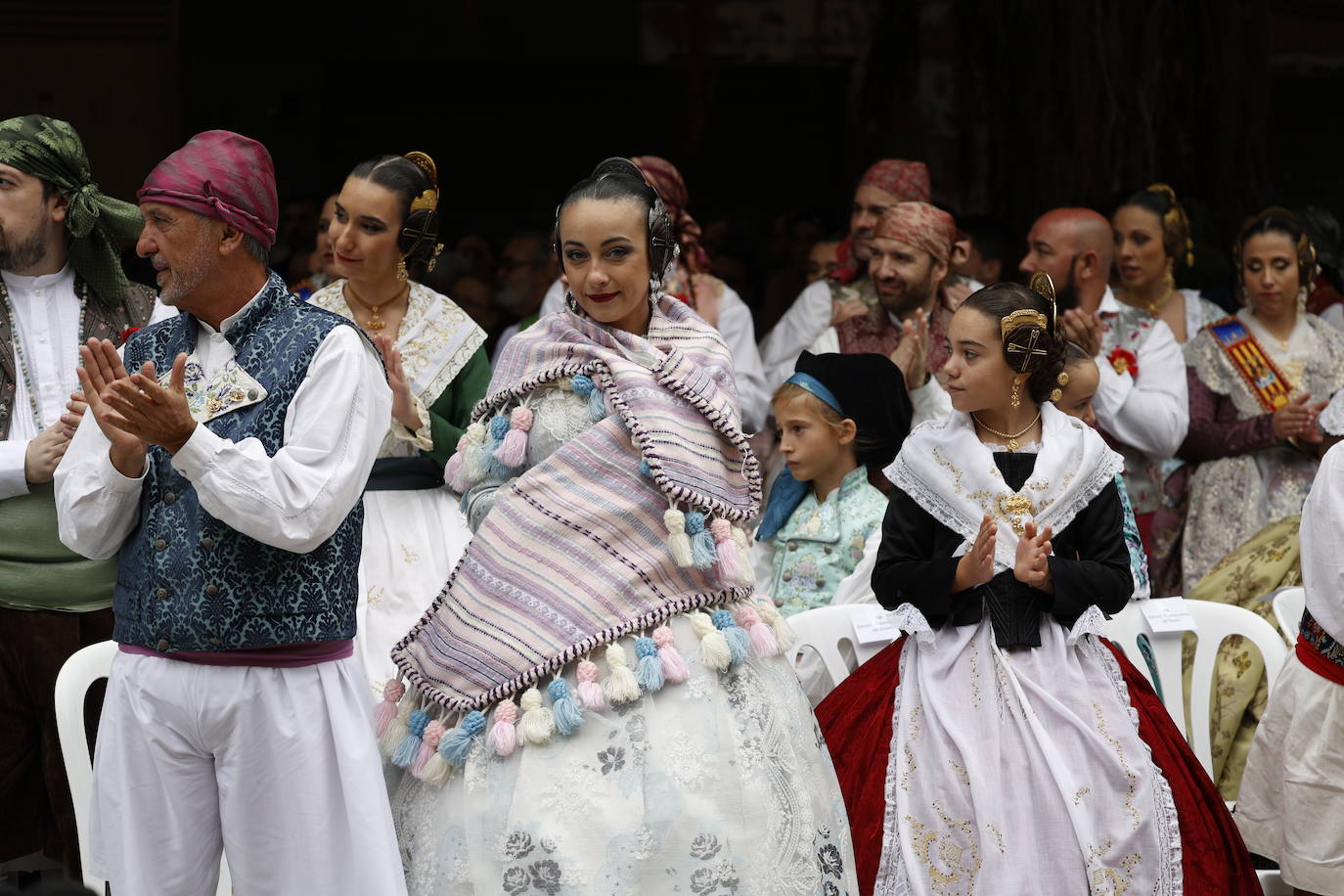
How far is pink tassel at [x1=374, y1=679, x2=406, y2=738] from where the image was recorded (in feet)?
12.0

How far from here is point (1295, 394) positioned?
233 inches

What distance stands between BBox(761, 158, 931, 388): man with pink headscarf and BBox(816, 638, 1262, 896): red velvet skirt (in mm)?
2409

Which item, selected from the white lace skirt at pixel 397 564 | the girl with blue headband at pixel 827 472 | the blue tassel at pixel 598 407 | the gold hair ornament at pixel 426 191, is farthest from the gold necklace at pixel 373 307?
the blue tassel at pixel 598 407

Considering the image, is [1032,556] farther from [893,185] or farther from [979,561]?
[893,185]

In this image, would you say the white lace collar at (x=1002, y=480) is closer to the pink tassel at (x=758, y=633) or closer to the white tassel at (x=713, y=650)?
the pink tassel at (x=758, y=633)

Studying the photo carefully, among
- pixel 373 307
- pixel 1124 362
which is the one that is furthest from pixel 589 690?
pixel 1124 362

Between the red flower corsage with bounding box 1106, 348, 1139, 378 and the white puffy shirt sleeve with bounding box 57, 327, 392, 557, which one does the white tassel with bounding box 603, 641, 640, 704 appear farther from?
the red flower corsage with bounding box 1106, 348, 1139, 378

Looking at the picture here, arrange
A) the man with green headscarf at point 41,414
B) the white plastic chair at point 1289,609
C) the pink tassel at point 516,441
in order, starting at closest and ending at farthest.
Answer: the pink tassel at point 516,441
the man with green headscarf at point 41,414
the white plastic chair at point 1289,609

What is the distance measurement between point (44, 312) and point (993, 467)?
235cm

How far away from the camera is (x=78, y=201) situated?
4410mm

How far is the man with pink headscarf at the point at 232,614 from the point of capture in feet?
10.4

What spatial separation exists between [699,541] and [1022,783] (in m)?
0.93

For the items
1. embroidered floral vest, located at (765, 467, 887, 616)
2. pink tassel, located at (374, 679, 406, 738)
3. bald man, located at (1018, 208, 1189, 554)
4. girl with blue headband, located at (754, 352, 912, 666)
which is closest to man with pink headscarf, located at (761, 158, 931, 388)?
bald man, located at (1018, 208, 1189, 554)

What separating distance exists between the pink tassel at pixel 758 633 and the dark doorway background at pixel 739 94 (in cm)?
442
